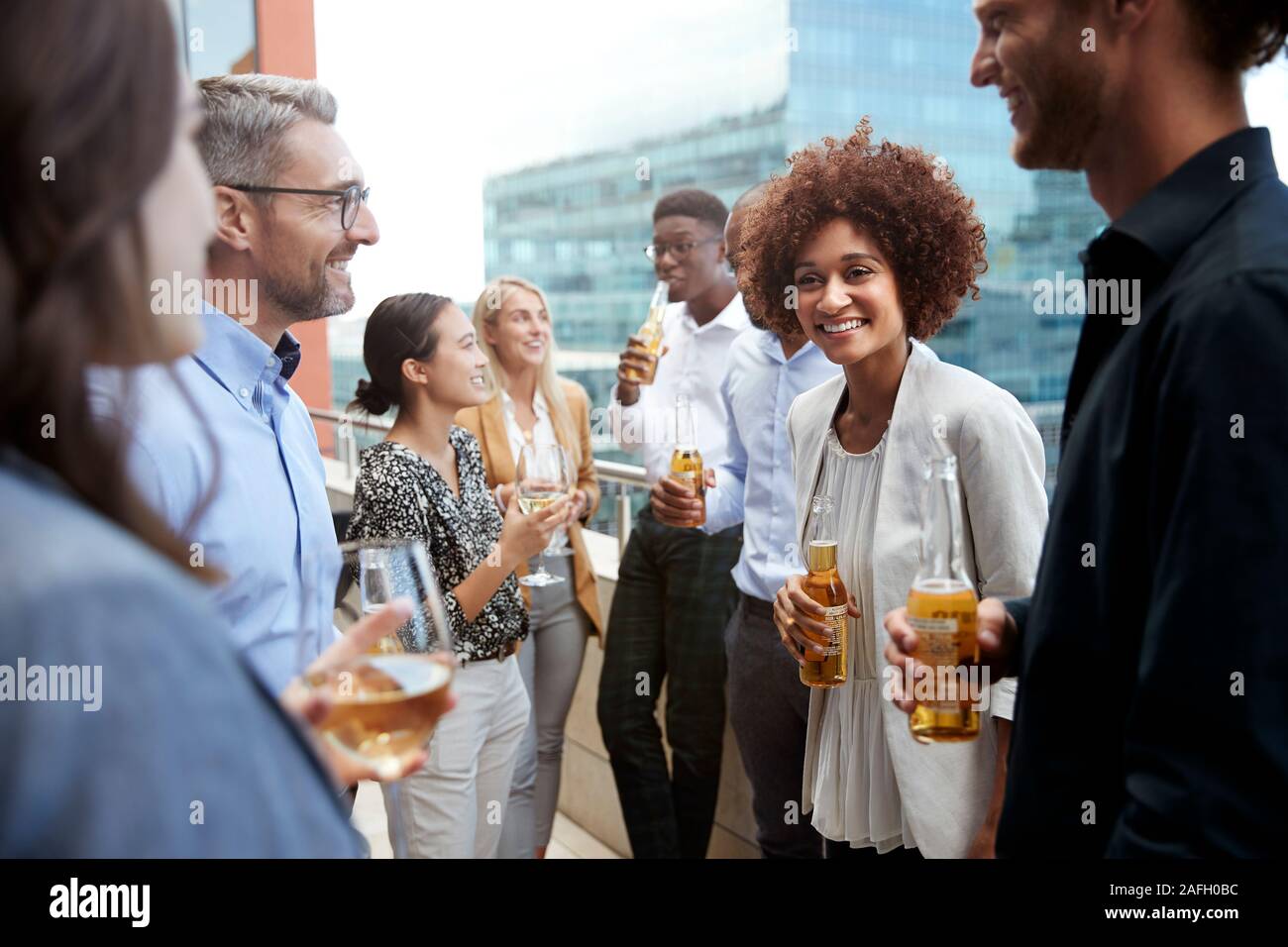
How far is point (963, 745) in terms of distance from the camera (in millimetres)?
1572

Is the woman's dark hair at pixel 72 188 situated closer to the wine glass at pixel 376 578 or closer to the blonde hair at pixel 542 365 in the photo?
the wine glass at pixel 376 578

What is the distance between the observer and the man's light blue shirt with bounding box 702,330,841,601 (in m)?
2.24

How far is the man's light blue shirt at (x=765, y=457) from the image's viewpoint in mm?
2242

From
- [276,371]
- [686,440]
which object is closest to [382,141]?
[686,440]

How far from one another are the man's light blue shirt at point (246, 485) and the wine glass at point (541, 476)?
2.59ft

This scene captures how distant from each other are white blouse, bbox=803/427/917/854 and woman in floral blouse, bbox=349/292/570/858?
0.69m

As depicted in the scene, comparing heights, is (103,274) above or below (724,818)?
above

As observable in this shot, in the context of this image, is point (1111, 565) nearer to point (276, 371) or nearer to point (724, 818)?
point (276, 371)

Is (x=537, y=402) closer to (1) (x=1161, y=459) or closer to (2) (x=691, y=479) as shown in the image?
(2) (x=691, y=479)

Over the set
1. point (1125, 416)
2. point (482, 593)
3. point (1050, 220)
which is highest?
point (1050, 220)

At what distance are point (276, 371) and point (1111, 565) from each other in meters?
1.16

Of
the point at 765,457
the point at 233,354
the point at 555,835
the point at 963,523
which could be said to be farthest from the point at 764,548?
the point at 555,835

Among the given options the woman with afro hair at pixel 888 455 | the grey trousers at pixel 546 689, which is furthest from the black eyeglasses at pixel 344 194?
the grey trousers at pixel 546 689

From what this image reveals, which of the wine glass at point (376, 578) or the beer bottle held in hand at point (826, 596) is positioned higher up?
the wine glass at point (376, 578)
